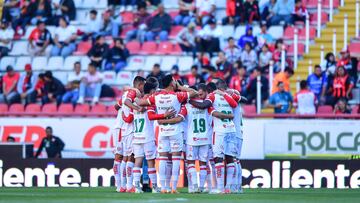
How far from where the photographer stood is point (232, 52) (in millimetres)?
37156

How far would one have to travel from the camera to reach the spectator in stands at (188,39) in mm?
38219

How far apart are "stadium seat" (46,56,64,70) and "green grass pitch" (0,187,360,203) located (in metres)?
11.6

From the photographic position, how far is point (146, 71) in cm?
3816

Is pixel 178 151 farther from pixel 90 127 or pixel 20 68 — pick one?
pixel 20 68

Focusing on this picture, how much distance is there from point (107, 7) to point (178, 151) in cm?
1555

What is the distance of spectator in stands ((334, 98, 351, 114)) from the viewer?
3391cm

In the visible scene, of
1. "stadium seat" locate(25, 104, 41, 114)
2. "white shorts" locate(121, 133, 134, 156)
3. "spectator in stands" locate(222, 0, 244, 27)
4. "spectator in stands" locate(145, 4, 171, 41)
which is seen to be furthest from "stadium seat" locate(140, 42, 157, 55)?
"white shorts" locate(121, 133, 134, 156)

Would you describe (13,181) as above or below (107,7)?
below

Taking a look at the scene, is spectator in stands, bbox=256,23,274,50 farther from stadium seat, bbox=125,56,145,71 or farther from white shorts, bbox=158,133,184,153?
white shorts, bbox=158,133,184,153

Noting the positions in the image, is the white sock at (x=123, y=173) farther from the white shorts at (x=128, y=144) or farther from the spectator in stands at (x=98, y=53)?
the spectator in stands at (x=98, y=53)

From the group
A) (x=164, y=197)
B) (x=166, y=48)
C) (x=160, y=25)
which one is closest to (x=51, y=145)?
(x=166, y=48)

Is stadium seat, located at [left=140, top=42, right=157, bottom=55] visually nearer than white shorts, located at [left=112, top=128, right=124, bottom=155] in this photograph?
No

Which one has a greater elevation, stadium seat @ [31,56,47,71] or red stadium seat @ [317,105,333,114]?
stadium seat @ [31,56,47,71]

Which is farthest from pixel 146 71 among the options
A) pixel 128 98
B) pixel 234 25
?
pixel 128 98
